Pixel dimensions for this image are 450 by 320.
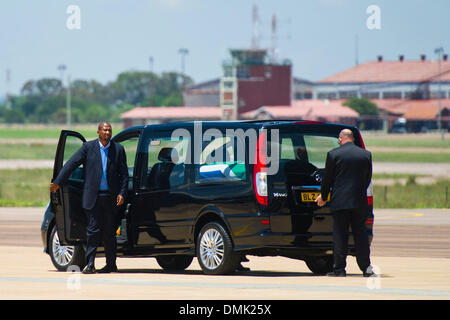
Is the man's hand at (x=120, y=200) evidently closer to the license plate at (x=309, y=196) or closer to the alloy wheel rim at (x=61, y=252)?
the alloy wheel rim at (x=61, y=252)

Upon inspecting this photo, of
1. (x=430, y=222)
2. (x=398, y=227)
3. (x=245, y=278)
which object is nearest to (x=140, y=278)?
(x=245, y=278)

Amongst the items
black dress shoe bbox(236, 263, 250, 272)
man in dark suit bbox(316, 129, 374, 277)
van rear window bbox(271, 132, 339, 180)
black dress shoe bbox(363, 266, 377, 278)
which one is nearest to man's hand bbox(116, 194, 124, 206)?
black dress shoe bbox(236, 263, 250, 272)

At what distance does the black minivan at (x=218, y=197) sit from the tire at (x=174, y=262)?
0.88 m

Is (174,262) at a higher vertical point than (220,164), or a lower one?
lower

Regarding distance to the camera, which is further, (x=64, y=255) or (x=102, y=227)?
(x=64, y=255)

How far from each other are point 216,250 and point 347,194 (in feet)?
5.91

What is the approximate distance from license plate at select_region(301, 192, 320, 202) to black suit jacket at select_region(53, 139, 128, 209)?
2325 millimetres

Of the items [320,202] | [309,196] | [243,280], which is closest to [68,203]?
[243,280]

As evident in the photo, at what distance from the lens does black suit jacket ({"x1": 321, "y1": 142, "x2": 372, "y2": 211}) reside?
14539 mm

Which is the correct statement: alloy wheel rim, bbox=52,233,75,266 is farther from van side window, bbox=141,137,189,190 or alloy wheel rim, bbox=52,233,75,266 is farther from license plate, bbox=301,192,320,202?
license plate, bbox=301,192,320,202

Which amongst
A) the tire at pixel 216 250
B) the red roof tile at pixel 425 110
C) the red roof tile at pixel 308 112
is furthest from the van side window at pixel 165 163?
the red roof tile at pixel 425 110

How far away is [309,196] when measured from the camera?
48.8 ft

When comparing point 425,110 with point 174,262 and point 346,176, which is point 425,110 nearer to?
point 174,262
